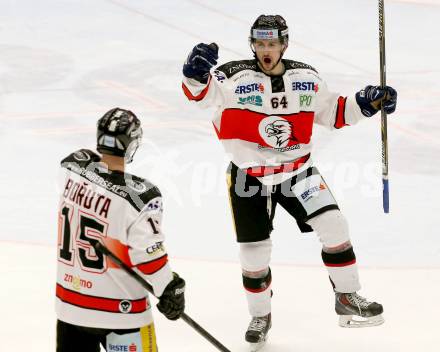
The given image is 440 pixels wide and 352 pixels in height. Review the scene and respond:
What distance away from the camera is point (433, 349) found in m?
6.06

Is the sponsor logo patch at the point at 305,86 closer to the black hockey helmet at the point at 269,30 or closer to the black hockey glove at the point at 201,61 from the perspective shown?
the black hockey helmet at the point at 269,30

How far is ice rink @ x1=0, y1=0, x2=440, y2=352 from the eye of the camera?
21.4ft

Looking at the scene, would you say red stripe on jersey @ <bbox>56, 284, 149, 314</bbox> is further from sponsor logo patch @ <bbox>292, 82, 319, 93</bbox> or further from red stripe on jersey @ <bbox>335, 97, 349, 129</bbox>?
red stripe on jersey @ <bbox>335, 97, 349, 129</bbox>

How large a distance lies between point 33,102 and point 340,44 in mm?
3858

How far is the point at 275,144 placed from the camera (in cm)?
602

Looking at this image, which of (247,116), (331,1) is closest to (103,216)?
(247,116)

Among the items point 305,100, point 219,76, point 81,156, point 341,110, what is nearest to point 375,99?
point 341,110

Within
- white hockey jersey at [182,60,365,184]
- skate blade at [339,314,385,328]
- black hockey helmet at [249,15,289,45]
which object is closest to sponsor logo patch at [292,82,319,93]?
white hockey jersey at [182,60,365,184]

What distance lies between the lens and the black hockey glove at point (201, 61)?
578 centimetres

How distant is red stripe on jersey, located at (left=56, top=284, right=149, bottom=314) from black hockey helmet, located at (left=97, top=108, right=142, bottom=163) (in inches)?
23.1

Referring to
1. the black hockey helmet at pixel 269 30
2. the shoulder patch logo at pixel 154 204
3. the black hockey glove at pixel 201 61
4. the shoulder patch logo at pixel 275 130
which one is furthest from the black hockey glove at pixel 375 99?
the shoulder patch logo at pixel 154 204

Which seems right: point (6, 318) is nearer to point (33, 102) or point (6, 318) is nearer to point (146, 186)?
point (146, 186)

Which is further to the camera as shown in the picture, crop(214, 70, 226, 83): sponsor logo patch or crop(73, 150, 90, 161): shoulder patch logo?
crop(214, 70, 226, 83): sponsor logo patch

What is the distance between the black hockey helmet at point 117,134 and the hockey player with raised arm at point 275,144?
1.36 metres
